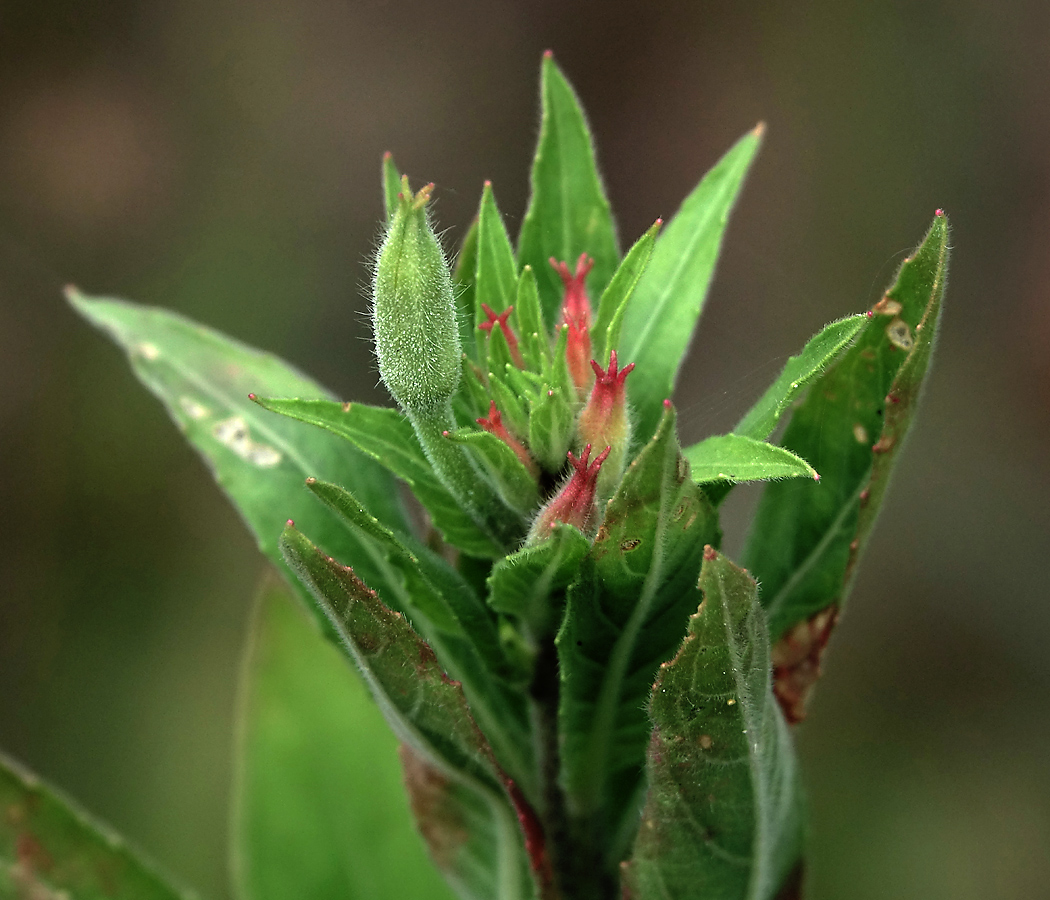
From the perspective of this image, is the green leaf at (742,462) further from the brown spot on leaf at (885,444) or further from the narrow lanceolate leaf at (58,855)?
the narrow lanceolate leaf at (58,855)

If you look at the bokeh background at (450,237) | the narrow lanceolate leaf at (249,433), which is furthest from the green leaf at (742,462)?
the bokeh background at (450,237)

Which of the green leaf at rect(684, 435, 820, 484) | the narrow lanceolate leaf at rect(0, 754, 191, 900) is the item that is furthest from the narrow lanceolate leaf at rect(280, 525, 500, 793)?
the narrow lanceolate leaf at rect(0, 754, 191, 900)

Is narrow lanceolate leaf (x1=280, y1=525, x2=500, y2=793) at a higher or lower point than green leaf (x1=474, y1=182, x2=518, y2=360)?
lower

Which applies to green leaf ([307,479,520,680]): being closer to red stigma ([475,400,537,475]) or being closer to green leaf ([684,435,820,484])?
red stigma ([475,400,537,475])

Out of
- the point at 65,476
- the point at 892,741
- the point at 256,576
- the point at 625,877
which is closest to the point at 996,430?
the point at 892,741

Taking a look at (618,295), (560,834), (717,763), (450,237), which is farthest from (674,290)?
(450,237)

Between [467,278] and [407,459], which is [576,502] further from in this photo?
[467,278]
